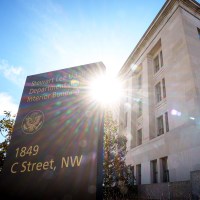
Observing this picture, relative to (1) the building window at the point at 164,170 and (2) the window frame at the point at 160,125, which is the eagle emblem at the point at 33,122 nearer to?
(1) the building window at the point at 164,170

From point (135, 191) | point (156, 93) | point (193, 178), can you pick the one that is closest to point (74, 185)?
point (193, 178)

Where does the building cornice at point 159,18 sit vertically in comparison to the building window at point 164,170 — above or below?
above

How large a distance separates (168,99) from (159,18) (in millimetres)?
11572

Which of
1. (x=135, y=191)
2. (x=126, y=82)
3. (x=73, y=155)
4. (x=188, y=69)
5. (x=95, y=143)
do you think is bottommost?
(x=135, y=191)

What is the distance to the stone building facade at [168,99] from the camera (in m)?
15.5

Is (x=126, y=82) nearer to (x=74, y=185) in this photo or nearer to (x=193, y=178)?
(x=193, y=178)

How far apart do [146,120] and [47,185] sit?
19904mm

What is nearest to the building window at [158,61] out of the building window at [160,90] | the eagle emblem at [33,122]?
the building window at [160,90]

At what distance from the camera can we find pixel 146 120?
74.4ft

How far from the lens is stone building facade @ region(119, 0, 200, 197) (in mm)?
15516

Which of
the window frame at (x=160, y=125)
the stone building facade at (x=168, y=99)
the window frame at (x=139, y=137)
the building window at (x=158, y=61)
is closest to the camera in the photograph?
the stone building facade at (x=168, y=99)

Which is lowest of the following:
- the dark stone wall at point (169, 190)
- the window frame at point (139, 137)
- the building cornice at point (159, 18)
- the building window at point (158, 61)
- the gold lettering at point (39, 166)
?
the dark stone wall at point (169, 190)

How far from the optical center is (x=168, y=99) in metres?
19.1

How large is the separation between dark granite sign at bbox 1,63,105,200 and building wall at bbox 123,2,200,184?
12550 millimetres
